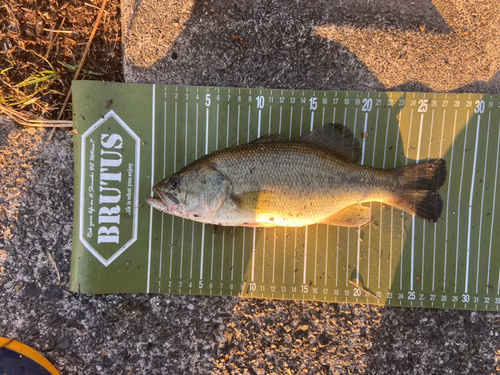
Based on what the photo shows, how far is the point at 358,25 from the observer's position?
279 centimetres

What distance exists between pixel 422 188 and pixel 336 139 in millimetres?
955

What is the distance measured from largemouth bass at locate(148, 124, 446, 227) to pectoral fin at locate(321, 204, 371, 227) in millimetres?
20

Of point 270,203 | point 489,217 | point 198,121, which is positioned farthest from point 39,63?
Result: point 489,217

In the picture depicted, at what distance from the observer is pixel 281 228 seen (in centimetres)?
274

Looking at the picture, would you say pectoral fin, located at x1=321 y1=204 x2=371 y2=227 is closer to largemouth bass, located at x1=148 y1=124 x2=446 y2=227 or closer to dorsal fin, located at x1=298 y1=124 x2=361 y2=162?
largemouth bass, located at x1=148 y1=124 x2=446 y2=227

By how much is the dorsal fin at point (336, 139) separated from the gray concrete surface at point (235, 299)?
59cm

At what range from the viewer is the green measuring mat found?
269 centimetres

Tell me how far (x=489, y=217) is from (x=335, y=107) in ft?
6.23

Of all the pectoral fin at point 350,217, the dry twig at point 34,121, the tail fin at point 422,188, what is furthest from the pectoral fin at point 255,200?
the dry twig at point 34,121

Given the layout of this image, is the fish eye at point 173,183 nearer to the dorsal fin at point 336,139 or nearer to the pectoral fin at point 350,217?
the dorsal fin at point 336,139

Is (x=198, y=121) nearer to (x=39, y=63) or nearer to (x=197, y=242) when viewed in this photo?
(x=197, y=242)

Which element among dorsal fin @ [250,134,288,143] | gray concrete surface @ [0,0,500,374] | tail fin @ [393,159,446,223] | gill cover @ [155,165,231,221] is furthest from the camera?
gray concrete surface @ [0,0,500,374]

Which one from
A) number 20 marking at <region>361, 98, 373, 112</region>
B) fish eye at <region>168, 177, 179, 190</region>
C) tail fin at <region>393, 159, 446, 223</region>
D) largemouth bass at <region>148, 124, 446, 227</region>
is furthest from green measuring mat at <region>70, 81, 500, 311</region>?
fish eye at <region>168, 177, 179, 190</region>

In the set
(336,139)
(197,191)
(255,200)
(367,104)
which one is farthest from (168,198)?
(367,104)
